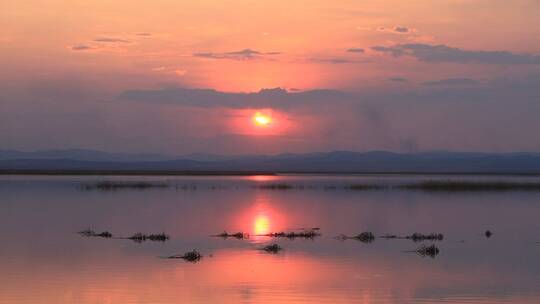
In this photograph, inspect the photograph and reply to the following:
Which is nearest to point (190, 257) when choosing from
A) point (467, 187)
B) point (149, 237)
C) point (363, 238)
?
point (149, 237)

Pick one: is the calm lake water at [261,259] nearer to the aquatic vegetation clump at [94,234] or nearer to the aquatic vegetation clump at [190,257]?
the aquatic vegetation clump at [190,257]

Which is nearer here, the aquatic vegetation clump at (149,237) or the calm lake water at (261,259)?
the calm lake water at (261,259)

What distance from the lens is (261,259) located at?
3072cm

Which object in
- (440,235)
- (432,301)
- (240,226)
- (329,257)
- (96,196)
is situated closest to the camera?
(432,301)

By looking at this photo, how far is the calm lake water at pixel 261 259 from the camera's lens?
23453 millimetres

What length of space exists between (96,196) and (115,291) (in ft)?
170

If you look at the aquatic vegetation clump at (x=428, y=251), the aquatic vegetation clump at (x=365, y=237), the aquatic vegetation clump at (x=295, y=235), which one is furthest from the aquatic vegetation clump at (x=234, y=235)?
the aquatic vegetation clump at (x=428, y=251)

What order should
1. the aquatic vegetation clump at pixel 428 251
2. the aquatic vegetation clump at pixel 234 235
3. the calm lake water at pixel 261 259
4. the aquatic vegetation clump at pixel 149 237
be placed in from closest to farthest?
the calm lake water at pixel 261 259 → the aquatic vegetation clump at pixel 428 251 → the aquatic vegetation clump at pixel 149 237 → the aquatic vegetation clump at pixel 234 235

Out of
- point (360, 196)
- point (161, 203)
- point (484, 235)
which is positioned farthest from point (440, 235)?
point (360, 196)

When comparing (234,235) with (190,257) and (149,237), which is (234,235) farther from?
(190,257)

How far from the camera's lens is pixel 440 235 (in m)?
39.5

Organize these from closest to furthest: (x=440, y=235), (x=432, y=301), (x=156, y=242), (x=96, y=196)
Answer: (x=432, y=301) → (x=156, y=242) → (x=440, y=235) → (x=96, y=196)

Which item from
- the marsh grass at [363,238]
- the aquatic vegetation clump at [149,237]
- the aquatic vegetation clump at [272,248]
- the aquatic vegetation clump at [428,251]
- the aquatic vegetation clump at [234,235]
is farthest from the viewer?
the aquatic vegetation clump at [234,235]

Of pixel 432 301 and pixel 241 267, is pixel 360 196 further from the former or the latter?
pixel 432 301
